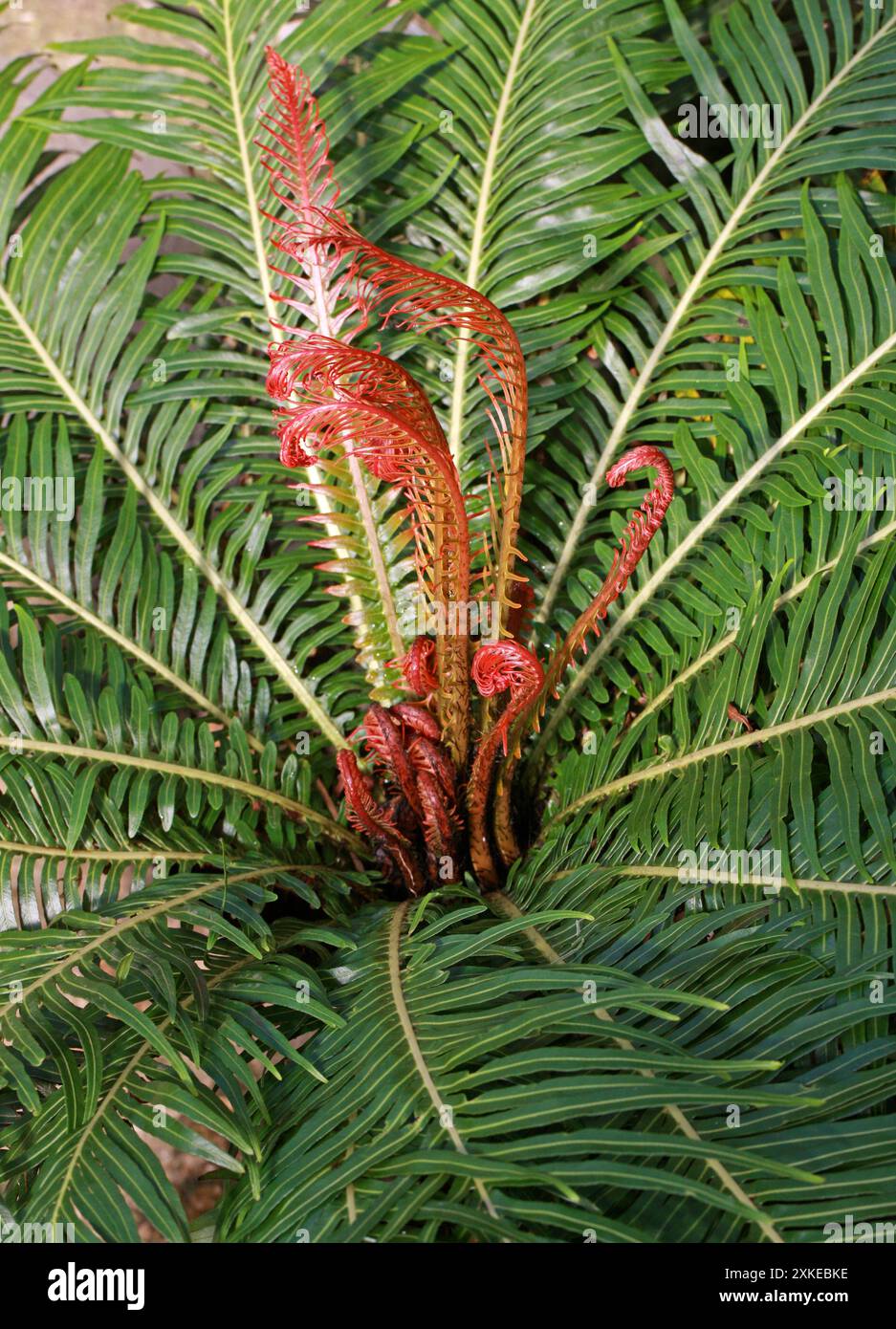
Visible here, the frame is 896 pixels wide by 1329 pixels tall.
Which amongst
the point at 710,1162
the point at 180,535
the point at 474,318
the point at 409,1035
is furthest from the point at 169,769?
the point at 710,1162

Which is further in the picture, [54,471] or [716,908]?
[54,471]

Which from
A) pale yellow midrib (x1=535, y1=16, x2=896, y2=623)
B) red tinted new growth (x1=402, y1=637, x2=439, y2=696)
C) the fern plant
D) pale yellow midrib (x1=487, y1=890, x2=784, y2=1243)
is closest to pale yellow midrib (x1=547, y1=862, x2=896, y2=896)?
the fern plant

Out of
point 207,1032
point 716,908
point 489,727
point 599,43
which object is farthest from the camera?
point 599,43

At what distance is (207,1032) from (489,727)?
0.42 metres

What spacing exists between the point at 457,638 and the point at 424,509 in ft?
0.43

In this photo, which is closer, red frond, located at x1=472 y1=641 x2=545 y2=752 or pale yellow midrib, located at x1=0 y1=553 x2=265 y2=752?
red frond, located at x1=472 y1=641 x2=545 y2=752

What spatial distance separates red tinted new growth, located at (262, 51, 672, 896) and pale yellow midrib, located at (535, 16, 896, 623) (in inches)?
2.7

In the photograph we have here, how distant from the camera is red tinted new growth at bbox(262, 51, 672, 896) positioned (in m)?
0.89

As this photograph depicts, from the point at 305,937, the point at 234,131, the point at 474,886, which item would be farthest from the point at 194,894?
the point at 234,131

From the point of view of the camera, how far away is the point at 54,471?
4.24ft

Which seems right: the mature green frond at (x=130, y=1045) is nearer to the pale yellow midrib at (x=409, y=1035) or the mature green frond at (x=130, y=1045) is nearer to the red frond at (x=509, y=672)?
the pale yellow midrib at (x=409, y=1035)

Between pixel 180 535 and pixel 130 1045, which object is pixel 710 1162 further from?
pixel 180 535

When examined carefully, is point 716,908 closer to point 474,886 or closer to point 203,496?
point 474,886

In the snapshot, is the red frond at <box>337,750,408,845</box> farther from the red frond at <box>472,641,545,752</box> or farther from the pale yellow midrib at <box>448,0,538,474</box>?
the pale yellow midrib at <box>448,0,538,474</box>
